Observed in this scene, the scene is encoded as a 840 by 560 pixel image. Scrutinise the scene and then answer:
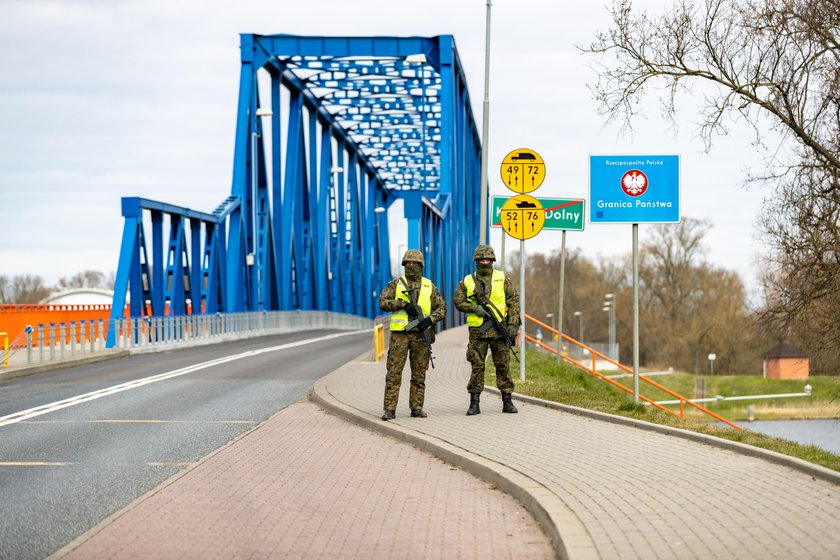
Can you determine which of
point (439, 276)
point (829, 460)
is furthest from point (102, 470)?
point (439, 276)

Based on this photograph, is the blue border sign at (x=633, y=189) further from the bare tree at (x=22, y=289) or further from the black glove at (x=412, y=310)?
the bare tree at (x=22, y=289)

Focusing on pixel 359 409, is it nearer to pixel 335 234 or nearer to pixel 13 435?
pixel 13 435

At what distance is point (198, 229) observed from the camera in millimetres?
36281

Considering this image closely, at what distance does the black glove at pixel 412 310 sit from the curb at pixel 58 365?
11.5 m

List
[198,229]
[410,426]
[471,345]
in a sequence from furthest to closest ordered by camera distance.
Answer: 1. [198,229]
2. [471,345]
3. [410,426]

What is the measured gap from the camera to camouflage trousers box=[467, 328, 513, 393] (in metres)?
13.0

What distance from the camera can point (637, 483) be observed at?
26.6 ft

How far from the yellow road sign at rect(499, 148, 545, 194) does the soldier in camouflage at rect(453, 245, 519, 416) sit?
3.44 m

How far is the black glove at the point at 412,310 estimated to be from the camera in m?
12.5

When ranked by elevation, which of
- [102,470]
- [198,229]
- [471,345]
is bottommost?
[102,470]

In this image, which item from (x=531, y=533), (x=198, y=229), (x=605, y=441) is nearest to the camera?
(x=531, y=533)

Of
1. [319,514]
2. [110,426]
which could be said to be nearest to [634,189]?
[110,426]

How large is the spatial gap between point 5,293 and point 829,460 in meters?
115

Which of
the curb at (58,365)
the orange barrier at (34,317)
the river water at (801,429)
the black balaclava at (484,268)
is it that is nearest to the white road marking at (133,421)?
the black balaclava at (484,268)
